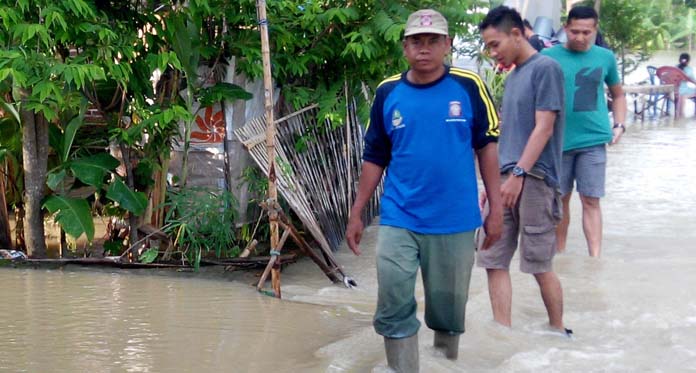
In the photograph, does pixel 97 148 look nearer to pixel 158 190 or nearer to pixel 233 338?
pixel 158 190

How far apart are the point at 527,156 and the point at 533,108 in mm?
299

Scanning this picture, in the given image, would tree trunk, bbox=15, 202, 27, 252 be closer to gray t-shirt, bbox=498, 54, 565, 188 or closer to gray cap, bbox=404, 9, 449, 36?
gray t-shirt, bbox=498, 54, 565, 188

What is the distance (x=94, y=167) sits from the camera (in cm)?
677

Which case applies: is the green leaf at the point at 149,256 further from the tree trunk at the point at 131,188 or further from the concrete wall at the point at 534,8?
the concrete wall at the point at 534,8

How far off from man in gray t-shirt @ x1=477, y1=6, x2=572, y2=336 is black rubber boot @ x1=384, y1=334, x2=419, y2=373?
2.57 feet

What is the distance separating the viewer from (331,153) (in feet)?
24.7

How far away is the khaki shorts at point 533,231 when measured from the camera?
5.22 meters

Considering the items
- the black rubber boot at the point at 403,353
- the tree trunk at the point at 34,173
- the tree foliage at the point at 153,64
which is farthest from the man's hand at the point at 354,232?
the tree trunk at the point at 34,173

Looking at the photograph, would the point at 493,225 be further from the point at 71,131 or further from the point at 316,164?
the point at 71,131

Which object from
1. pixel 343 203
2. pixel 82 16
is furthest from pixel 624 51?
pixel 82 16

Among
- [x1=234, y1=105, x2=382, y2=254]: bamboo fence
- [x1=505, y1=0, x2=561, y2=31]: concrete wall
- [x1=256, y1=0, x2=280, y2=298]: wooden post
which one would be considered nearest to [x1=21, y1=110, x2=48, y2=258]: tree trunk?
[x1=234, y1=105, x2=382, y2=254]: bamboo fence

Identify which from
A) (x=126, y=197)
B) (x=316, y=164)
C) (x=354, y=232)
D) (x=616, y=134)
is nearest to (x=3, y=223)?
(x=126, y=197)

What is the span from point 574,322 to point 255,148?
2361 mm

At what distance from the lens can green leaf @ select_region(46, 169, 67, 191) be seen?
6.80 metres
